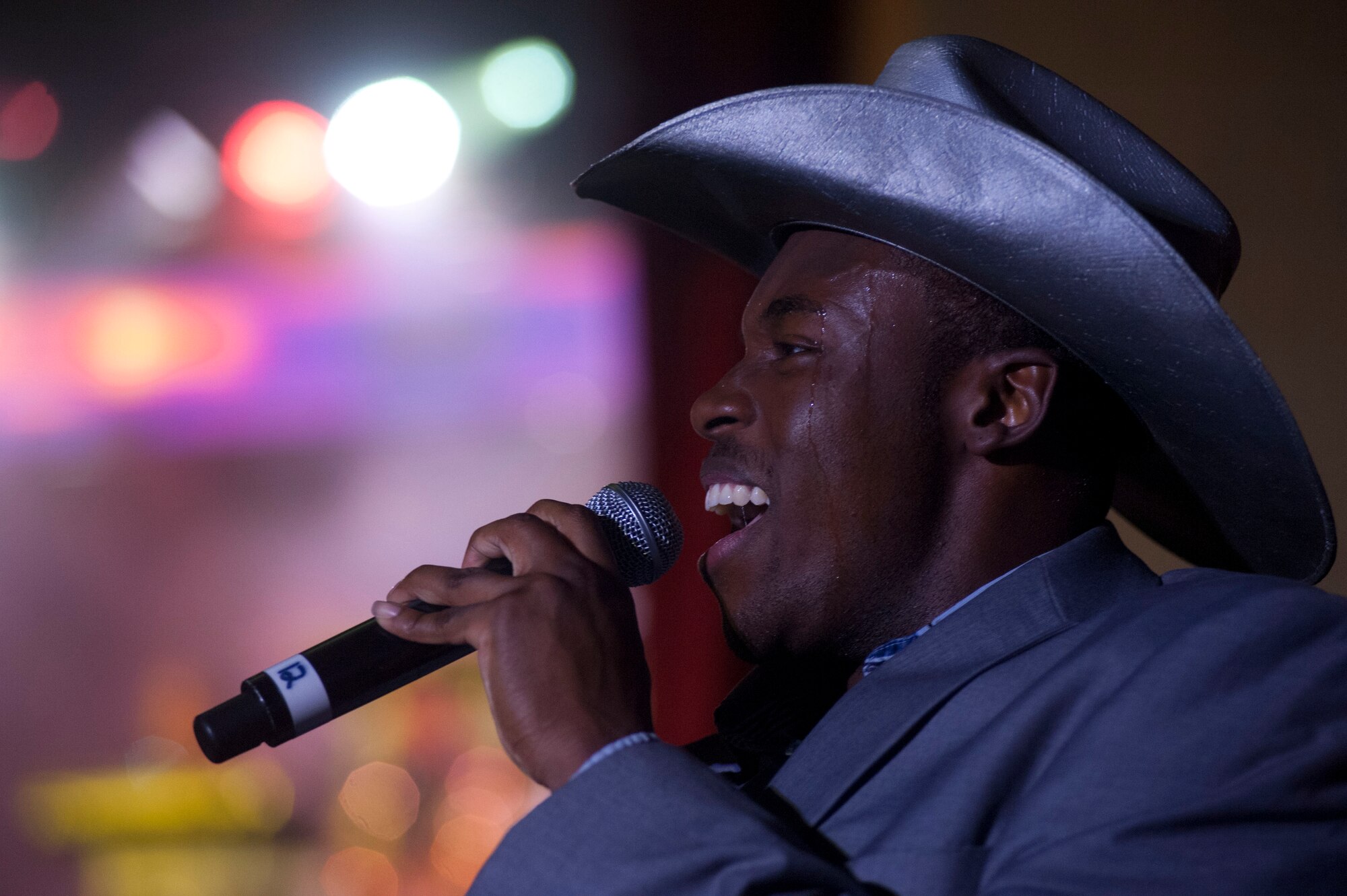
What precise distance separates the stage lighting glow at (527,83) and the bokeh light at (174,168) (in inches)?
39.0

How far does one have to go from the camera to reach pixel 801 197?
1266 millimetres

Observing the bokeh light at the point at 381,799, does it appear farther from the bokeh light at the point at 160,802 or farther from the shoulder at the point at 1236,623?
the shoulder at the point at 1236,623

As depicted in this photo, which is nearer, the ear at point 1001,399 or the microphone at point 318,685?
the microphone at point 318,685

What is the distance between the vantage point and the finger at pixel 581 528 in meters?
1.09

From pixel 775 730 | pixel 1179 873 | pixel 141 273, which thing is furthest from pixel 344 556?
pixel 1179 873

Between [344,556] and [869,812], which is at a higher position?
[869,812]

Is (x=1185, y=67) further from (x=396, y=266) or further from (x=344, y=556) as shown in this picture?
(x=344, y=556)

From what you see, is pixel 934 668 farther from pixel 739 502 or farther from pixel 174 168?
pixel 174 168

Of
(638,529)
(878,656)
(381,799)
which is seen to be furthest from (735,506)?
(381,799)

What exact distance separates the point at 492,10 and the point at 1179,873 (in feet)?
11.1

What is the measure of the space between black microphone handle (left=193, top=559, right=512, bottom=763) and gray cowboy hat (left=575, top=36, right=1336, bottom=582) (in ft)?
2.11

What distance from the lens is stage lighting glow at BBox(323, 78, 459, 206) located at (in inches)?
140

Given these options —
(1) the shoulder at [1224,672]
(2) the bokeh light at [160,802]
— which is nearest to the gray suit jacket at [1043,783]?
(1) the shoulder at [1224,672]

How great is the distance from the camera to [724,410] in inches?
50.0
